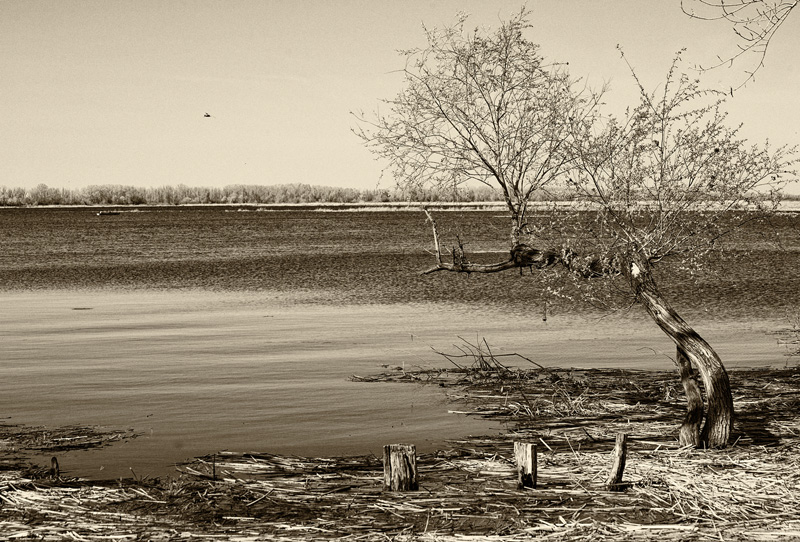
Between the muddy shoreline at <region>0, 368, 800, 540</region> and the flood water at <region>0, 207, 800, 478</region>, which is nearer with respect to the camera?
the muddy shoreline at <region>0, 368, 800, 540</region>

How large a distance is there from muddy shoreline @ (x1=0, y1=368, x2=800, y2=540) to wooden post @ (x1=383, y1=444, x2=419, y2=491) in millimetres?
148

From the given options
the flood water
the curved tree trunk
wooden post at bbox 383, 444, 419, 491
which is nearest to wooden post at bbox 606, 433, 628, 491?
wooden post at bbox 383, 444, 419, 491

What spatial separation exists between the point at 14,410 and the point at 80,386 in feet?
6.32

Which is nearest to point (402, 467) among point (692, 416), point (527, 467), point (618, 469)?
point (527, 467)

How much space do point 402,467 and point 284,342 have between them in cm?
1342

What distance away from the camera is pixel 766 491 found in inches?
372

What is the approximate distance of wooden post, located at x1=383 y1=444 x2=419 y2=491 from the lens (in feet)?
31.2

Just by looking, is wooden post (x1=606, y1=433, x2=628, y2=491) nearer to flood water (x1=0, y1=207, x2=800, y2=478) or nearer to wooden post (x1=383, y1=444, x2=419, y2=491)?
wooden post (x1=383, y1=444, x2=419, y2=491)

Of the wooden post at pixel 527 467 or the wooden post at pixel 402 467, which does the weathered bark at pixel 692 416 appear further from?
the wooden post at pixel 402 467

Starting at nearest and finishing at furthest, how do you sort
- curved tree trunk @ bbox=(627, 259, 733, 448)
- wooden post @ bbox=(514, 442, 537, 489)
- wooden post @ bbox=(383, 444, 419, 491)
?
wooden post @ bbox=(383, 444, 419, 491) < wooden post @ bbox=(514, 442, 537, 489) < curved tree trunk @ bbox=(627, 259, 733, 448)

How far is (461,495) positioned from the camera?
30.9 feet

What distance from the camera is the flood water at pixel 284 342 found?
45.3ft

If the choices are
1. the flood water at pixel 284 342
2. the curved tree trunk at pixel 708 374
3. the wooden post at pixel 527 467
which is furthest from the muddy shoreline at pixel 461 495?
the flood water at pixel 284 342

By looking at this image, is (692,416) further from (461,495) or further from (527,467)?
(461,495)
